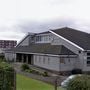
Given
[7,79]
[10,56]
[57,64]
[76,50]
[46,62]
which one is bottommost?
[57,64]

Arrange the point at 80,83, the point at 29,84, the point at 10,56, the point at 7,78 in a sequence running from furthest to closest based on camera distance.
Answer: the point at 10,56 → the point at 7,78 → the point at 29,84 → the point at 80,83

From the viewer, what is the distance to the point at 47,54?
33.8 metres

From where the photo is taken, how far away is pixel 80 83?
589cm

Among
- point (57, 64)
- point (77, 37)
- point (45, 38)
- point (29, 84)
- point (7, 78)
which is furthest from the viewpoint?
point (45, 38)

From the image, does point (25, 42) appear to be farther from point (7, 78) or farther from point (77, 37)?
point (7, 78)

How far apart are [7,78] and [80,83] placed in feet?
17.2

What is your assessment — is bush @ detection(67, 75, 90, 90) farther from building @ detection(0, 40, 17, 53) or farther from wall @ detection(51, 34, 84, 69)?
building @ detection(0, 40, 17, 53)

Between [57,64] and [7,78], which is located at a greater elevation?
[7,78]

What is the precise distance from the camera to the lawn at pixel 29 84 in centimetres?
862

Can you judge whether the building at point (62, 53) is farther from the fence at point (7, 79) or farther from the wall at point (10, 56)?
the fence at point (7, 79)

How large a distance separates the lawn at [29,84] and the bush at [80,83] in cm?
204

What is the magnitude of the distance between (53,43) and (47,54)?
13.2ft

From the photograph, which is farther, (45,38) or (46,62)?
(45,38)

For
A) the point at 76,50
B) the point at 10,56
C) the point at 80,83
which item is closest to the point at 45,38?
the point at 76,50
